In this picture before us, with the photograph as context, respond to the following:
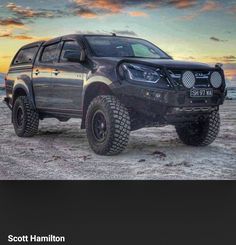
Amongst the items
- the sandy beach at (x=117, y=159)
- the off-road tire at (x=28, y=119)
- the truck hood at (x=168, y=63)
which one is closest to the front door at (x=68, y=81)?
the truck hood at (x=168, y=63)

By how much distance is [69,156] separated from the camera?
8.86 meters

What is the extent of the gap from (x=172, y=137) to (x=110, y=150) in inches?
98.5

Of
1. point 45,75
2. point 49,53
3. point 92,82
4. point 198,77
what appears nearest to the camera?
point 198,77

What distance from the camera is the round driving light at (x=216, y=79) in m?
8.55

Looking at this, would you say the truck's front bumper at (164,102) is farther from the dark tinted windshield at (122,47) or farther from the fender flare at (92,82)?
the dark tinted windshield at (122,47)

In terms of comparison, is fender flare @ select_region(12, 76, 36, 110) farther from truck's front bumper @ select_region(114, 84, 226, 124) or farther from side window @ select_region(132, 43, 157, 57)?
truck's front bumper @ select_region(114, 84, 226, 124)

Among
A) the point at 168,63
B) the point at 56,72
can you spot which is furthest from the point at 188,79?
the point at 56,72

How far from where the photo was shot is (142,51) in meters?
9.31

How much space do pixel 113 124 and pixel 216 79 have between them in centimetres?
150

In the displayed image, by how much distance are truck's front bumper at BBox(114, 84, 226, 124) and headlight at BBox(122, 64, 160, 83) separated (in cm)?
11

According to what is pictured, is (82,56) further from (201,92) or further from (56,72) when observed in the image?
(201,92)
